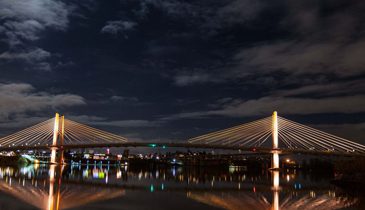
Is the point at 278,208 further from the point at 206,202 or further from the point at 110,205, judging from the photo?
the point at 110,205

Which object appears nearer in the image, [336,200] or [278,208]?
[278,208]

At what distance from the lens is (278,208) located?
20141mm

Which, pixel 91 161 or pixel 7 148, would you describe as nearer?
pixel 7 148

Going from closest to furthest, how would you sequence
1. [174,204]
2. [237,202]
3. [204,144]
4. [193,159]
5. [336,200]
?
[174,204] < [237,202] < [336,200] < [204,144] < [193,159]

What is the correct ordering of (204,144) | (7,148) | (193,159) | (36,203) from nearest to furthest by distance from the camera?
1. (36,203)
2. (204,144)
3. (7,148)
4. (193,159)

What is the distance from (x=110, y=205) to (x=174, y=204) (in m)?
3.50

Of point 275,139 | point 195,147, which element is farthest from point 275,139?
point 195,147

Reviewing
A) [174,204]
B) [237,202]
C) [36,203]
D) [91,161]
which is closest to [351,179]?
[237,202]

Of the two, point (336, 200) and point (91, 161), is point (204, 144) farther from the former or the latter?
point (91, 161)

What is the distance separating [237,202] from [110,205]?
24.4ft

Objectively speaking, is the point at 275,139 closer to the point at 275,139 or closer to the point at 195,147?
the point at 275,139

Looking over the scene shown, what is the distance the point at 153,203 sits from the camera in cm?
2156

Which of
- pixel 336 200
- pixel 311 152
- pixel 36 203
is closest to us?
pixel 36 203

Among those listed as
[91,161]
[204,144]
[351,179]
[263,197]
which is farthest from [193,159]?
[263,197]
